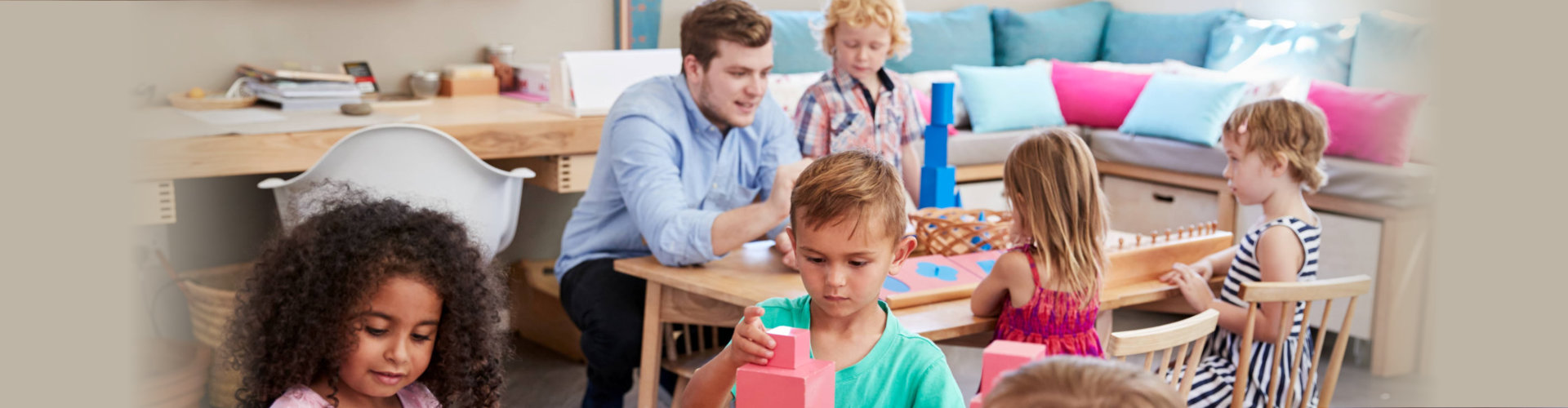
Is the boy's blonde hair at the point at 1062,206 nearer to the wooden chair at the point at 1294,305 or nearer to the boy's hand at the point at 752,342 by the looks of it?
the wooden chair at the point at 1294,305

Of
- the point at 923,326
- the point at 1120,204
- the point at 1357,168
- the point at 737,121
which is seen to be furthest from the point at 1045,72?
the point at 923,326

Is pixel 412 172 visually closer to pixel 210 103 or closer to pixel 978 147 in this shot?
pixel 210 103

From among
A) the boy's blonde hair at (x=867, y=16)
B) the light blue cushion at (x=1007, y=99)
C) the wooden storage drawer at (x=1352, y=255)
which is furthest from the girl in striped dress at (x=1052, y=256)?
the light blue cushion at (x=1007, y=99)

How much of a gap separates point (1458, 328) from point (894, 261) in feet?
8.81

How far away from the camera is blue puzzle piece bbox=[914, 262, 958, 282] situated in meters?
2.04

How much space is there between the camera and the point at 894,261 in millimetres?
1320

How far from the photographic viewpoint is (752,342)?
92cm

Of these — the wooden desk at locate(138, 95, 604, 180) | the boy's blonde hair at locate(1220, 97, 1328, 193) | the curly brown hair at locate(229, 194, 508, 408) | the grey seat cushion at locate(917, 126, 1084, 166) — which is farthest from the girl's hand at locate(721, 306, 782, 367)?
the grey seat cushion at locate(917, 126, 1084, 166)

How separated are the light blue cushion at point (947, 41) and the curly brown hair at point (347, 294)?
343 cm

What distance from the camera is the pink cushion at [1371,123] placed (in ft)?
12.4

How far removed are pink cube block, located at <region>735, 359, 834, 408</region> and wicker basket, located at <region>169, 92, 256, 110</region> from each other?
291 cm

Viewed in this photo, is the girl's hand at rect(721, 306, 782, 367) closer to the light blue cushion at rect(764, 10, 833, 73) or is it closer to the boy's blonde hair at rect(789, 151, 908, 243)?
the boy's blonde hair at rect(789, 151, 908, 243)

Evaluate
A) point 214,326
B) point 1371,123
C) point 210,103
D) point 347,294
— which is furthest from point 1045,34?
point 347,294

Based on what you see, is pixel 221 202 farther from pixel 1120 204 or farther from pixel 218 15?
pixel 1120 204
